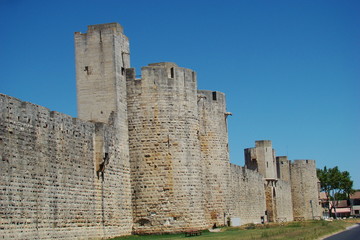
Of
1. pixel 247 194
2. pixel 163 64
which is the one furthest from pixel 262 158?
pixel 163 64

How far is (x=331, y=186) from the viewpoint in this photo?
99.8 meters

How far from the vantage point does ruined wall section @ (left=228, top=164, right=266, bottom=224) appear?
41.9 m

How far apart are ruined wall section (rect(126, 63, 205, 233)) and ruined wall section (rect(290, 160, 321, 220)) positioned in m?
34.2

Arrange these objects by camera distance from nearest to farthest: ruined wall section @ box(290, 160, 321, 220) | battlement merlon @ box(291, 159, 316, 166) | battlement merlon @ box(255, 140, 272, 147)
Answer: battlement merlon @ box(255, 140, 272, 147)
ruined wall section @ box(290, 160, 321, 220)
battlement merlon @ box(291, 159, 316, 166)

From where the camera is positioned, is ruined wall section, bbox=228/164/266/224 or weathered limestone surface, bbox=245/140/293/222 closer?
ruined wall section, bbox=228/164/266/224

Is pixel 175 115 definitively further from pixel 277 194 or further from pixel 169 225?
pixel 277 194

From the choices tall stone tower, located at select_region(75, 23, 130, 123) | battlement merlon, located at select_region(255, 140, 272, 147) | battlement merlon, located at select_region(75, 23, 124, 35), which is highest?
battlement merlon, located at select_region(75, 23, 124, 35)

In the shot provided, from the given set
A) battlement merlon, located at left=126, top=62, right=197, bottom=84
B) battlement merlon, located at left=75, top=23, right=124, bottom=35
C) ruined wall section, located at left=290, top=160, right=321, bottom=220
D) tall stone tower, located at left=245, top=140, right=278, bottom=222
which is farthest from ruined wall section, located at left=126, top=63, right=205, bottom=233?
ruined wall section, located at left=290, top=160, right=321, bottom=220

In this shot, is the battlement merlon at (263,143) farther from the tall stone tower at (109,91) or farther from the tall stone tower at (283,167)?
the tall stone tower at (109,91)

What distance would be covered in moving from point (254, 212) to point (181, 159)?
56.8 feet

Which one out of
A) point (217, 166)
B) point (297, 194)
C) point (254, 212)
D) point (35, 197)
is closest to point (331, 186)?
point (297, 194)

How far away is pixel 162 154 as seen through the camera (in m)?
29.7

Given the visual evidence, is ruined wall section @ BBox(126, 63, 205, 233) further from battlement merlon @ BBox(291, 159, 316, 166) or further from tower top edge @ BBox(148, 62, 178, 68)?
battlement merlon @ BBox(291, 159, 316, 166)

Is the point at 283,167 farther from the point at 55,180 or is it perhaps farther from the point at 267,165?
the point at 55,180
